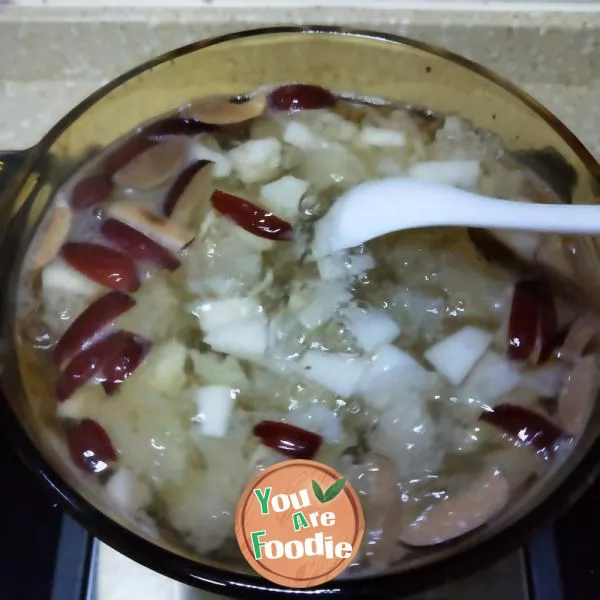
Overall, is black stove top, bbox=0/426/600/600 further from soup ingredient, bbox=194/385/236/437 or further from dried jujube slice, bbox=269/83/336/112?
dried jujube slice, bbox=269/83/336/112

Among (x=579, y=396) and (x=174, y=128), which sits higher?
(x=174, y=128)

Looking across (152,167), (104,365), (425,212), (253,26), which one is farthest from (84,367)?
(253,26)

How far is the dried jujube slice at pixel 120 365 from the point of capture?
0.64m

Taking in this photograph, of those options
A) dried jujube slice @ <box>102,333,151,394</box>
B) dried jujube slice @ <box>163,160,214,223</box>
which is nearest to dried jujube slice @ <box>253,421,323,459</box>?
dried jujube slice @ <box>102,333,151,394</box>

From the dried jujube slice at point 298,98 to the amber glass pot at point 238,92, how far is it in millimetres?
14

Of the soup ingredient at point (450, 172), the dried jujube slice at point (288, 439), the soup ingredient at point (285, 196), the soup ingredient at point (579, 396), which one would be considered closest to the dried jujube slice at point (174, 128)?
the soup ingredient at point (285, 196)

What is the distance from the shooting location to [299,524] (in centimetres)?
57

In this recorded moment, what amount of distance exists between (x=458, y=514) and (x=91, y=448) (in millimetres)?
299

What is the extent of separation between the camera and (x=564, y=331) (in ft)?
2.19

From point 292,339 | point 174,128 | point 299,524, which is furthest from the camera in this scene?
point 174,128

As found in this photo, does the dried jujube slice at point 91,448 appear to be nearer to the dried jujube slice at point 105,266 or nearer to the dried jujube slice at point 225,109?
the dried jujube slice at point 105,266

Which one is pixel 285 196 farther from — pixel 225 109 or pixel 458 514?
pixel 458 514

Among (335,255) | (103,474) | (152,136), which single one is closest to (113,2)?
(152,136)

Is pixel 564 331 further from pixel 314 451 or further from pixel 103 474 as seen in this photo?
pixel 103 474
